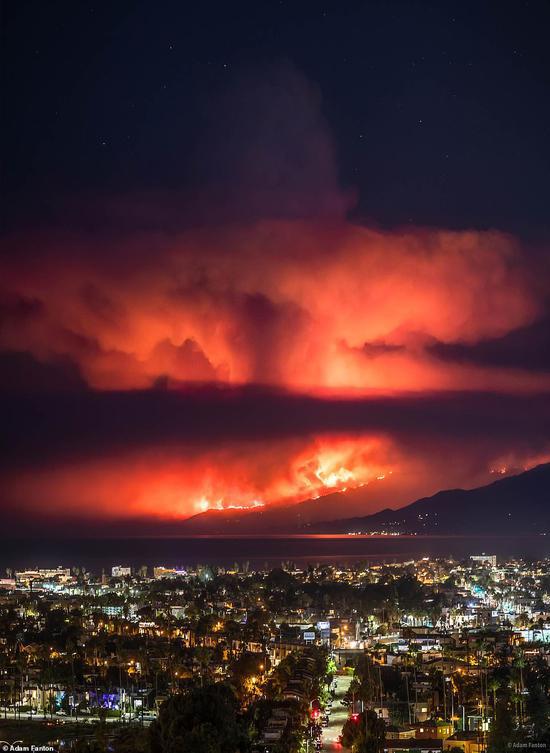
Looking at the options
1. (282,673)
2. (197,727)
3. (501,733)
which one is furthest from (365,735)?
(282,673)

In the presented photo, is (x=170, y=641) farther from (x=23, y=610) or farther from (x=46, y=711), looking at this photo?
(x=23, y=610)

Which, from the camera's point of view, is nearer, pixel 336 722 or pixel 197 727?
pixel 197 727

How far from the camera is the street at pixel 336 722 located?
28616mm

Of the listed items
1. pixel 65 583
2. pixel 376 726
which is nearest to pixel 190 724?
pixel 376 726

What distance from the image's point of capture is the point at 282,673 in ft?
124

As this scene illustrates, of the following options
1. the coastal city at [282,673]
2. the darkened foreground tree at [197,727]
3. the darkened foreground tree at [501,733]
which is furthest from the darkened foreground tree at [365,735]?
the darkened foreground tree at [197,727]

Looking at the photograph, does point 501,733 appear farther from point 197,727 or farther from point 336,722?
point 336,722

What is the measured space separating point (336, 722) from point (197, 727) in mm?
10389

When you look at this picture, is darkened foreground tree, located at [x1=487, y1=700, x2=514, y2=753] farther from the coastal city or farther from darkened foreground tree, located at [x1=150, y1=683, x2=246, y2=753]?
darkened foreground tree, located at [x1=150, y1=683, x2=246, y2=753]

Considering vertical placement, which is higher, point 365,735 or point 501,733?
point 365,735

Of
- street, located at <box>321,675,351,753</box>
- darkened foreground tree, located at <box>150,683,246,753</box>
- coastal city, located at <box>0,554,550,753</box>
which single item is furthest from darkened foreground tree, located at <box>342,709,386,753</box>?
darkened foreground tree, located at <box>150,683,246,753</box>

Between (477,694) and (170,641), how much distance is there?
18364 millimetres

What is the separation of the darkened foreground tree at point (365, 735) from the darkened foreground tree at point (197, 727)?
236cm

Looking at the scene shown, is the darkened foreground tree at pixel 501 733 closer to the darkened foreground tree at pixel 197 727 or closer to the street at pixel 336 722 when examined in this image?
the street at pixel 336 722
